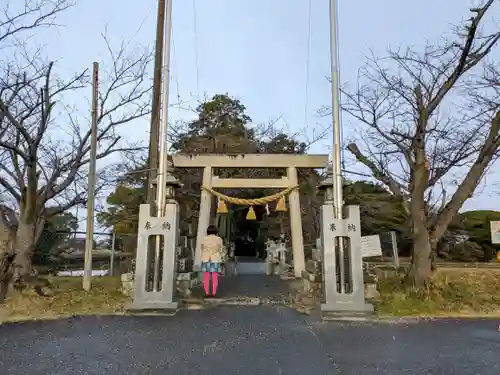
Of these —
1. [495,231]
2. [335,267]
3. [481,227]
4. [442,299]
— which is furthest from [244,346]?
[481,227]

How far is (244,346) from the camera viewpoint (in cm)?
511

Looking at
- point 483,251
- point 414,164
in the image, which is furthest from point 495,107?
point 483,251

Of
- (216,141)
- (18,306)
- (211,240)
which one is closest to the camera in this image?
(18,306)

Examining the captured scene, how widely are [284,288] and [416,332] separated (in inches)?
216

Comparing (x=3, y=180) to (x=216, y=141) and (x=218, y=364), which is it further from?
(x=216, y=141)

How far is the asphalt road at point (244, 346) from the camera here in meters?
4.27

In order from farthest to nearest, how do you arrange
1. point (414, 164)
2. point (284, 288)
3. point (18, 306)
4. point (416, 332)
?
1. point (284, 288)
2. point (414, 164)
3. point (18, 306)
4. point (416, 332)

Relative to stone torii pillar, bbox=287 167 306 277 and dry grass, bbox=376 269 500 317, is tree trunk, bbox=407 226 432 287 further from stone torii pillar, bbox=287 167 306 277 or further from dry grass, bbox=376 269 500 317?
stone torii pillar, bbox=287 167 306 277

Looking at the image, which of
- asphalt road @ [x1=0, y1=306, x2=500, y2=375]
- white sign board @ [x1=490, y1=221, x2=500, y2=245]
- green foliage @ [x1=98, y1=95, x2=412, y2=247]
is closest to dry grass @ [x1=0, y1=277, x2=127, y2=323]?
asphalt road @ [x1=0, y1=306, x2=500, y2=375]

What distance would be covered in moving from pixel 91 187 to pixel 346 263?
19.6 feet

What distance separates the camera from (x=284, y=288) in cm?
1130

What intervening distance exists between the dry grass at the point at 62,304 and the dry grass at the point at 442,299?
4904 mm

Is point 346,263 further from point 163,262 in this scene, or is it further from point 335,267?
point 163,262

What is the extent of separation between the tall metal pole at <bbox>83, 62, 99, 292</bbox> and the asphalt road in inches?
118
